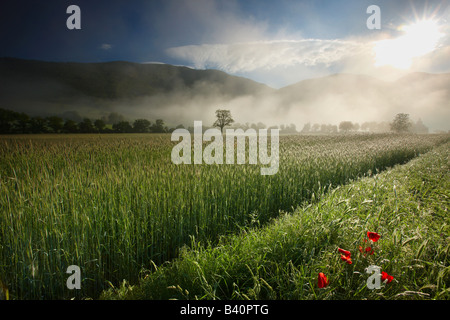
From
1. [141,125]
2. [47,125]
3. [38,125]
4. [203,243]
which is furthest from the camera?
[141,125]

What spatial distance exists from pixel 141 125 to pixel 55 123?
54.0ft

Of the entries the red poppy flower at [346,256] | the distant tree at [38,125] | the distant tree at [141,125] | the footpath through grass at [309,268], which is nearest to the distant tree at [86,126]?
the distant tree at [38,125]

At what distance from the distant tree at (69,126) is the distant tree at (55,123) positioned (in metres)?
0.76

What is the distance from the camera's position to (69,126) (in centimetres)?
1706

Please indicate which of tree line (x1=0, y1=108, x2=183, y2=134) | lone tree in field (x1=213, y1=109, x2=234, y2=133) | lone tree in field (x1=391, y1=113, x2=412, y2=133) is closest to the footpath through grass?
tree line (x1=0, y1=108, x2=183, y2=134)

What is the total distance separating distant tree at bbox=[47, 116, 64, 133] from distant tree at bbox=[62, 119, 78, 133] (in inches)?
30.0

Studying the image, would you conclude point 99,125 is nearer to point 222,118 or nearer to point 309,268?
point 309,268

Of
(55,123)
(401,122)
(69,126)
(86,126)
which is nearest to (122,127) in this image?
(86,126)

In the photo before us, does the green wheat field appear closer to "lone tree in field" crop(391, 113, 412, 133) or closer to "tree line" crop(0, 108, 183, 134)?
→ "tree line" crop(0, 108, 183, 134)

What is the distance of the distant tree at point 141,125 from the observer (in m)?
29.9

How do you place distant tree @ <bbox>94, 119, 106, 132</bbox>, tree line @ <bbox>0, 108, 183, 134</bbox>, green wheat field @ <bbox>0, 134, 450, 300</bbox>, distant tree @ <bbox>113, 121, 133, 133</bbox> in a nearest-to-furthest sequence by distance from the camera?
1. green wheat field @ <bbox>0, 134, 450, 300</bbox>
2. tree line @ <bbox>0, 108, 183, 134</bbox>
3. distant tree @ <bbox>94, 119, 106, 132</bbox>
4. distant tree @ <bbox>113, 121, 133, 133</bbox>

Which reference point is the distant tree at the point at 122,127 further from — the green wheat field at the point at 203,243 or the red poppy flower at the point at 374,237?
the red poppy flower at the point at 374,237

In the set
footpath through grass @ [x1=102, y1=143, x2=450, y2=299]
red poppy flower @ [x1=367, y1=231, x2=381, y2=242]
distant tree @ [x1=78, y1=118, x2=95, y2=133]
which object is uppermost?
distant tree @ [x1=78, y1=118, x2=95, y2=133]

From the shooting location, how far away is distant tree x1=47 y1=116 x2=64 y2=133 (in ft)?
46.0
